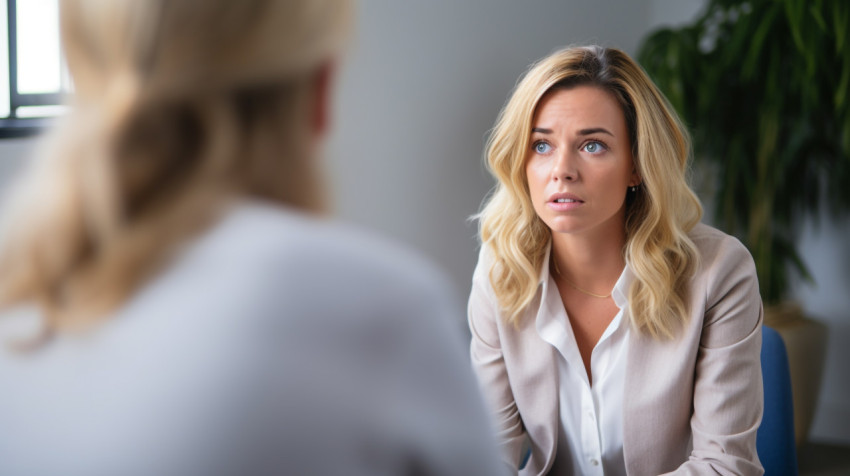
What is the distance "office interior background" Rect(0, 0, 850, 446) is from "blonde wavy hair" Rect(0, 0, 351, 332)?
2.16 m

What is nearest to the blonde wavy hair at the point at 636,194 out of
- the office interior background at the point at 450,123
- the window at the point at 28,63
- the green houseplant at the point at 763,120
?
the office interior background at the point at 450,123

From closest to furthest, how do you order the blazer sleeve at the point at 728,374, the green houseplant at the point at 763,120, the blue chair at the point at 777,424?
the blazer sleeve at the point at 728,374, the blue chair at the point at 777,424, the green houseplant at the point at 763,120

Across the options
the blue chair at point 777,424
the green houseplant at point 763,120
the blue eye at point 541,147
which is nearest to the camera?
the blue chair at point 777,424

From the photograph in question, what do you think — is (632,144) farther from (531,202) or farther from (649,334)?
(649,334)

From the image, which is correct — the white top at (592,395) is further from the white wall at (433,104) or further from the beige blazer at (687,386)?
the white wall at (433,104)

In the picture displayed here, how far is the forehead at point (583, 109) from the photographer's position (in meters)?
1.49

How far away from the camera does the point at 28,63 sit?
2.37m

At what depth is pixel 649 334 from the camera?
1.41 m

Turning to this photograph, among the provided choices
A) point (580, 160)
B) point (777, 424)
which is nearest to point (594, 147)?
point (580, 160)

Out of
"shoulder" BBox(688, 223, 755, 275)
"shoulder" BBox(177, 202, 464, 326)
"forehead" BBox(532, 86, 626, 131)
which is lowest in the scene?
"shoulder" BBox(688, 223, 755, 275)

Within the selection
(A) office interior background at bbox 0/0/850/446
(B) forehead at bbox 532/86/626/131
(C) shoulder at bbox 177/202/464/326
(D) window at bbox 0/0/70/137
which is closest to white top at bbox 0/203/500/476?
(C) shoulder at bbox 177/202/464/326

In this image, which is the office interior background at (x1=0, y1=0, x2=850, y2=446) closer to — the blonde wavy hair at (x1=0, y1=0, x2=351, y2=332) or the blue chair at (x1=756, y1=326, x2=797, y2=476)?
the blue chair at (x1=756, y1=326, x2=797, y2=476)

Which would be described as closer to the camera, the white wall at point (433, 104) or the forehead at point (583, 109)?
the forehead at point (583, 109)

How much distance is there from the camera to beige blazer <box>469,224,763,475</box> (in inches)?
52.2
